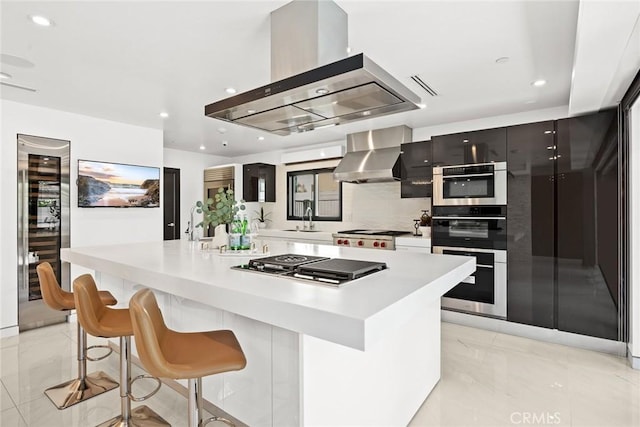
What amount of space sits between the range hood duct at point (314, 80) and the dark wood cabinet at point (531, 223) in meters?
2.06

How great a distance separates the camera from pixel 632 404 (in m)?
2.28

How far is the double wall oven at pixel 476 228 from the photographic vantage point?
357cm

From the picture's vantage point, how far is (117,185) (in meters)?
4.42

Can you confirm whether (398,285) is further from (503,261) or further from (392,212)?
(392,212)

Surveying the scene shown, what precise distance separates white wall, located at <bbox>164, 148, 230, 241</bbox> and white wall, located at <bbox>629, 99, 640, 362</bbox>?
6003 mm

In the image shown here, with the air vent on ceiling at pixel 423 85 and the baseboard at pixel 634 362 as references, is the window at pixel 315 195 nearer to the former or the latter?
the air vent on ceiling at pixel 423 85

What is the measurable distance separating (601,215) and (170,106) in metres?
4.48

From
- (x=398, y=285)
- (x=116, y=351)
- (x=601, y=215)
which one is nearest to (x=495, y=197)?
(x=601, y=215)

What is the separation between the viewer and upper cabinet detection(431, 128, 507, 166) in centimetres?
360

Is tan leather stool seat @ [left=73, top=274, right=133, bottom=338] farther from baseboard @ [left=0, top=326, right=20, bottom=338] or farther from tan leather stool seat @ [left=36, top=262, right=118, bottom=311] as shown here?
baseboard @ [left=0, top=326, right=20, bottom=338]

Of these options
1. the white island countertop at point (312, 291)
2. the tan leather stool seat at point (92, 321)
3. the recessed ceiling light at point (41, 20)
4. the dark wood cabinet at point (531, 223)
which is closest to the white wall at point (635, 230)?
the dark wood cabinet at point (531, 223)

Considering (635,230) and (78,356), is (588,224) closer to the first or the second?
(635,230)

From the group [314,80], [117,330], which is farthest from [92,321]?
[314,80]

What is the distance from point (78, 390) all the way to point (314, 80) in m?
2.65
